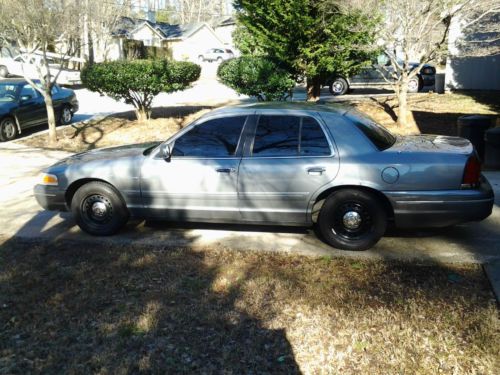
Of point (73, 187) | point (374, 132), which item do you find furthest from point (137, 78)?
point (374, 132)

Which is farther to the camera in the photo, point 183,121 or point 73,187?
point 183,121

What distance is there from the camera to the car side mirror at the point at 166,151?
5.42m

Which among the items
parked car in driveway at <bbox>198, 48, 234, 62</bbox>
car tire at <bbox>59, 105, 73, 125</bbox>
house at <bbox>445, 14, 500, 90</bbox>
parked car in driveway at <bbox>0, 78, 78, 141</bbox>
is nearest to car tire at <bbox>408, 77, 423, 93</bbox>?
house at <bbox>445, 14, 500, 90</bbox>

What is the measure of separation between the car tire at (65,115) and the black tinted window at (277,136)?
12129mm

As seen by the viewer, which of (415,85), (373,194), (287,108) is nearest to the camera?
(373,194)

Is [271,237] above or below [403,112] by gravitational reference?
below

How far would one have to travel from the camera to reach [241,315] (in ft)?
12.9

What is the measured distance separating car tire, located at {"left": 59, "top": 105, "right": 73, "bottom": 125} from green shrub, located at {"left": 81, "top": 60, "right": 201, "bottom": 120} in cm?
235

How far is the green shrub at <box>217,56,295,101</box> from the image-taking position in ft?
42.3

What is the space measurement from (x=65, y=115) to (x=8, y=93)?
6.73 ft

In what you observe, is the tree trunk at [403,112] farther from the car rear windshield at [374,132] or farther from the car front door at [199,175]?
the car front door at [199,175]

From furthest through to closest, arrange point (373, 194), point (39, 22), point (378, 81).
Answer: point (378, 81) < point (39, 22) < point (373, 194)

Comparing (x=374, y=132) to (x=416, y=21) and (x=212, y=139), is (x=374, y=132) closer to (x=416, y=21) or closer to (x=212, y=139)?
(x=212, y=139)

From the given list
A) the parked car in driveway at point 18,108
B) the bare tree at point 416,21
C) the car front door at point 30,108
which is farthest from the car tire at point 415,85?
the car front door at point 30,108
